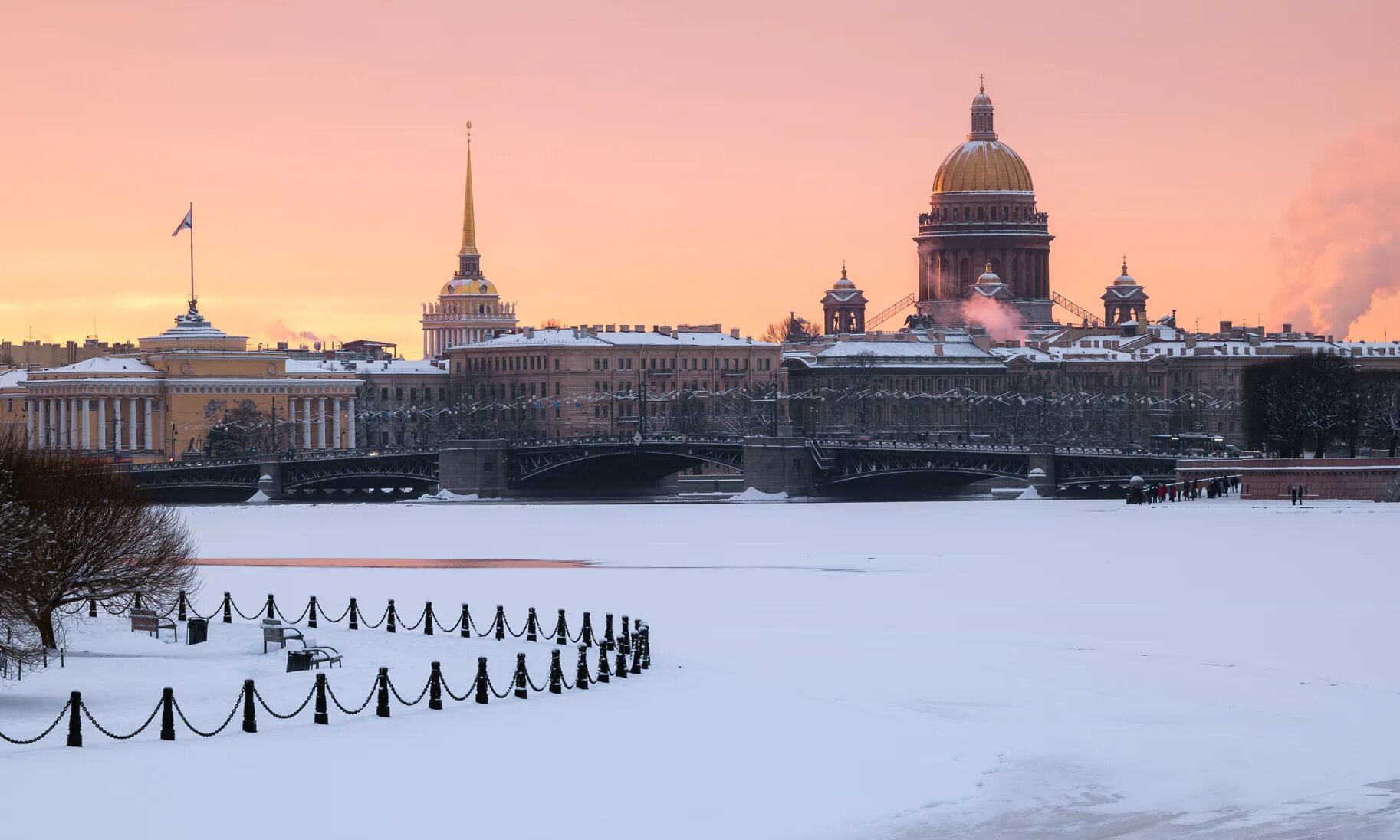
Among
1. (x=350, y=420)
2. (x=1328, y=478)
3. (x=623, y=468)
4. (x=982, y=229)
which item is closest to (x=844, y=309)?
(x=982, y=229)

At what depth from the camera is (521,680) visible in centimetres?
2664

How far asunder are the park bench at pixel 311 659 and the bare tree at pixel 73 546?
287 centimetres

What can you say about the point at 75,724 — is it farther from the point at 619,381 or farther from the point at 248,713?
the point at 619,381

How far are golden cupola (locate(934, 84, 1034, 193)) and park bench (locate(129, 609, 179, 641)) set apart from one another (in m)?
136

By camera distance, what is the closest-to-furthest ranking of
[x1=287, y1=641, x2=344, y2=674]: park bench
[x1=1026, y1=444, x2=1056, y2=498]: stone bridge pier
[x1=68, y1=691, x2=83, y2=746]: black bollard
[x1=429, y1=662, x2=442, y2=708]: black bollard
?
[x1=68, y1=691, x2=83, y2=746]: black bollard < [x1=429, y1=662, x2=442, y2=708]: black bollard < [x1=287, y1=641, x2=344, y2=674]: park bench < [x1=1026, y1=444, x2=1056, y2=498]: stone bridge pier

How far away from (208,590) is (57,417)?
8440 centimetres

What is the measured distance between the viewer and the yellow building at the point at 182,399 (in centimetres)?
12469

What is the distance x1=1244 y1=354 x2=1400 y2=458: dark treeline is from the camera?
84375 millimetres

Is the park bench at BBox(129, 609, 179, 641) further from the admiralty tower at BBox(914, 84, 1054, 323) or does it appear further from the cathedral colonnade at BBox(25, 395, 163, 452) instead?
the admiralty tower at BBox(914, 84, 1054, 323)

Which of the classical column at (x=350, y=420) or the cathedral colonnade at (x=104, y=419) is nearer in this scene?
the cathedral colonnade at (x=104, y=419)

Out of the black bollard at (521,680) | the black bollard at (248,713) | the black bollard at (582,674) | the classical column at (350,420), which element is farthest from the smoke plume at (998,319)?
the black bollard at (248,713)

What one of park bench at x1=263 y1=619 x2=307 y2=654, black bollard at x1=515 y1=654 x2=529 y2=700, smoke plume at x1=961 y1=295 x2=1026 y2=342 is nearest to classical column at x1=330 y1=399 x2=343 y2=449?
smoke plume at x1=961 y1=295 x2=1026 y2=342

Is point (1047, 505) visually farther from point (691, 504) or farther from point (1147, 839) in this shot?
point (1147, 839)

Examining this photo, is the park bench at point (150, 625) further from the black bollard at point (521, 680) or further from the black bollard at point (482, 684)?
the black bollard at point (482, 684)
